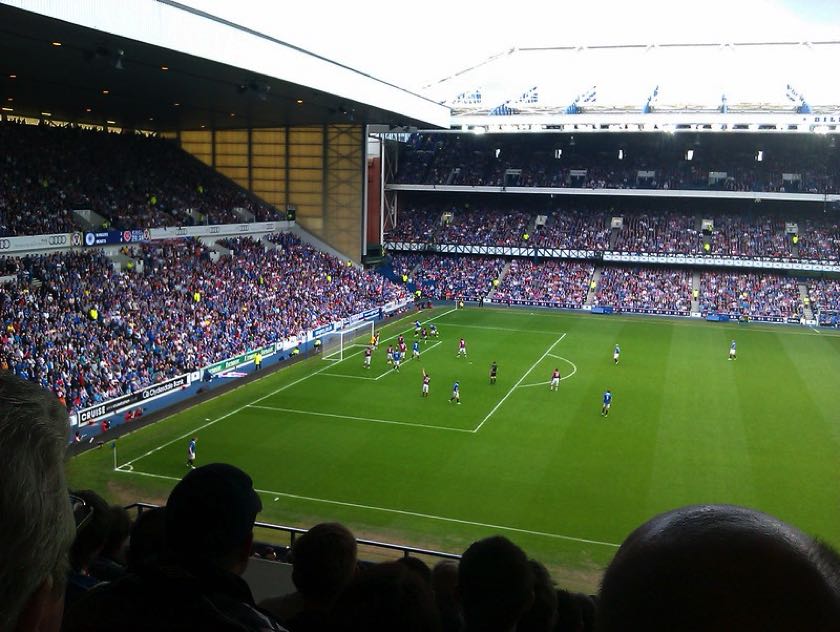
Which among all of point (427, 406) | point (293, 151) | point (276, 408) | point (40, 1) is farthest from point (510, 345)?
point (40, 1)

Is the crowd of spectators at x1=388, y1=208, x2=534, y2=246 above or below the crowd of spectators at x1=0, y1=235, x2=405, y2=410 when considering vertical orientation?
above

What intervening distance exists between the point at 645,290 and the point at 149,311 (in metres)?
40.5

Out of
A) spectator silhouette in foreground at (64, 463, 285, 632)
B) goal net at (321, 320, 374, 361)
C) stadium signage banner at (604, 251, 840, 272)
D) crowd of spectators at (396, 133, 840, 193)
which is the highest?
crowd of spectators at (396, 133, 840, 193)

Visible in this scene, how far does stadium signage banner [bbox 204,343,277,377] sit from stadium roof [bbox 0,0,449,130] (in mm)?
12909

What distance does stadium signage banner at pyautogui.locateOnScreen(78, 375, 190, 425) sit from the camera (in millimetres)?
26141

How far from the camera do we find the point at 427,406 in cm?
3081

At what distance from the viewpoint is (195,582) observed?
253 cm

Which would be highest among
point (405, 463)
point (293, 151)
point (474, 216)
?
point (293, 151)

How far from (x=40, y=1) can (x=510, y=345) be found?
29.6m

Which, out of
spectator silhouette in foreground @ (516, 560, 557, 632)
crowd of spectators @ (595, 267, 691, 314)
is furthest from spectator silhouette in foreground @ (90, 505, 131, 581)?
crowd of spectators @ (595, 267, 691, 314)

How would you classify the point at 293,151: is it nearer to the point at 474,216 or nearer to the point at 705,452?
the point at 474,216

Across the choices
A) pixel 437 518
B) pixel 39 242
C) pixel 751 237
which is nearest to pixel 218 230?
pixel 39 242

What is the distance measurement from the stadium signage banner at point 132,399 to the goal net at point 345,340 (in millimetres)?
9982

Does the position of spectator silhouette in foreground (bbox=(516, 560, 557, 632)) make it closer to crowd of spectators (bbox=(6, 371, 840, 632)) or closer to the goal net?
crowd of spectators (bbox=(6, 371, 840, 632))
